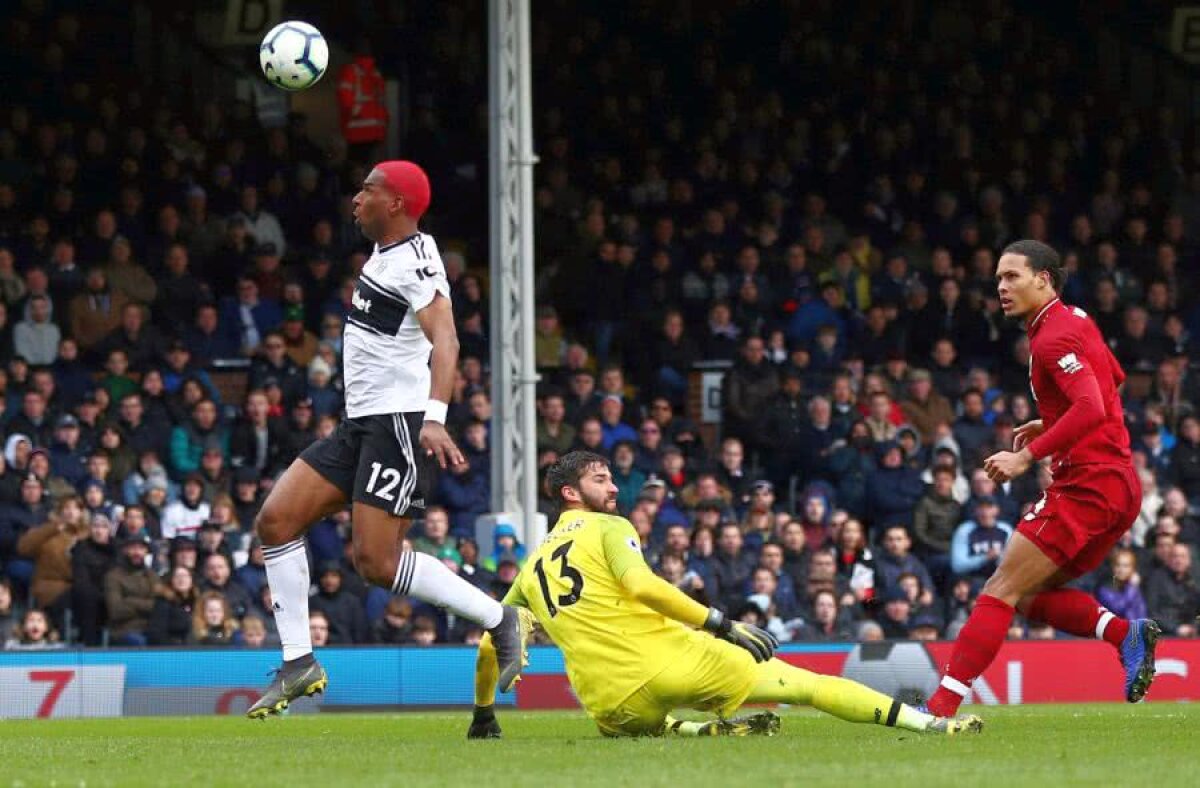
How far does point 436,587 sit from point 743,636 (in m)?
1.74

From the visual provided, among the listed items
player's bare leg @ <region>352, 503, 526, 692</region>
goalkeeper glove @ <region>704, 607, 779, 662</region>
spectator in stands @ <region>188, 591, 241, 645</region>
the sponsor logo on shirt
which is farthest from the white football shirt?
spectator in stands @ <region>188, 591, 241, 645</region>

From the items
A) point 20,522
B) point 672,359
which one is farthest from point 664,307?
point 20,522

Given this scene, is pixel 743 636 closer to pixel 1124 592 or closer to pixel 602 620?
pixel 602 620

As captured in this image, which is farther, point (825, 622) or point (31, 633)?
point (825, 622)

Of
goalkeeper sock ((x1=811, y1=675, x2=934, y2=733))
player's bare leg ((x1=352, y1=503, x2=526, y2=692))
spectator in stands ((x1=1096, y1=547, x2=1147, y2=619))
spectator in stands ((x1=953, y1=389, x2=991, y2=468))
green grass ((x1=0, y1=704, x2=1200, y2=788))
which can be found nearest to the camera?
green grass ((x1=0, y1=704, x2=1200, y2=788))

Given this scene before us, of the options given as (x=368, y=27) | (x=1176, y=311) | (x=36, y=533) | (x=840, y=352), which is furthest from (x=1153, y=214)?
(x=36, y=533)

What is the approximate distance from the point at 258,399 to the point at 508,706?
14.9 ft

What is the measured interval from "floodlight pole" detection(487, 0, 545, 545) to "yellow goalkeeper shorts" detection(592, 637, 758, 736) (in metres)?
9.26

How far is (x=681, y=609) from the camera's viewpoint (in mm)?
8734

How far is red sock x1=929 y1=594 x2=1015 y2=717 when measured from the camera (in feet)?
31.3

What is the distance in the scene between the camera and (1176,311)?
79.1 feet

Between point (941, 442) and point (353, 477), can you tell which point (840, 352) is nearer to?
point (941, 442)

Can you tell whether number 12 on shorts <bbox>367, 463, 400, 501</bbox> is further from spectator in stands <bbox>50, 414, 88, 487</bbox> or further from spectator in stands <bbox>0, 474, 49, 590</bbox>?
spectator in stands <bbox>50, 414, 88, 487</bbox>

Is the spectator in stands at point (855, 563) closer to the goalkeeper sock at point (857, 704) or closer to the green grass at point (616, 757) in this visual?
→ the green grass at point (616, 757)
